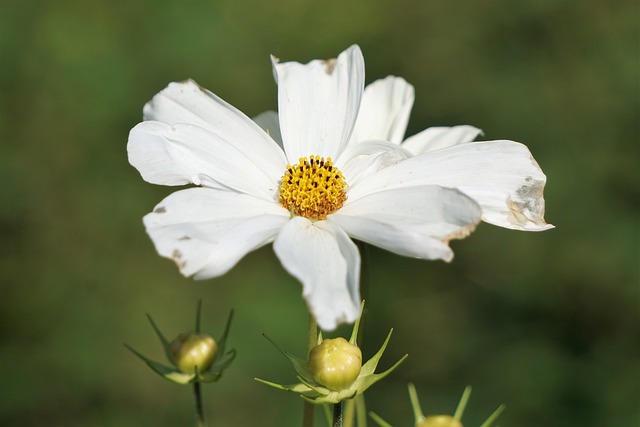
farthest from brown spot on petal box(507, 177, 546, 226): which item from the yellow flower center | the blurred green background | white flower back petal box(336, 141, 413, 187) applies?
the blurred green background

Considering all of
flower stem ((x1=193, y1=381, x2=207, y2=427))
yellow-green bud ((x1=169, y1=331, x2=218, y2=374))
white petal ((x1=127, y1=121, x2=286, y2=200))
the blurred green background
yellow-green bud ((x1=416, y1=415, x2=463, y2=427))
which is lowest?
the blurred green background

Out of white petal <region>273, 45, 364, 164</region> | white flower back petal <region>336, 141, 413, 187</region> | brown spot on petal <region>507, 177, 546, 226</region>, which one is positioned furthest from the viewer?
white petal <region>273, 45, 364, 164</region>

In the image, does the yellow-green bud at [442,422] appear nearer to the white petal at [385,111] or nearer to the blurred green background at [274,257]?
the white petal at [385,111]

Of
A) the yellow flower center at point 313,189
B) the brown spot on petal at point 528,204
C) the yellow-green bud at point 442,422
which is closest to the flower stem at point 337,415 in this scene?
the yellow-green bud at point 442,422

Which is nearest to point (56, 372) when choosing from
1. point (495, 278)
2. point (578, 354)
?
point (495, 278)

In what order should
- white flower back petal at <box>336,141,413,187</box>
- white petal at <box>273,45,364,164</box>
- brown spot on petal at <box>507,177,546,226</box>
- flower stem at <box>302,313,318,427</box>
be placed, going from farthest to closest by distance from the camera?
white petal at <box>273,45,364,164</box> < white flower back petal at <box>336,141,413,187</box> < brown spot on petal at <box>507,177,546,226</box> < flower stem at <box>302,313,318,427</box>

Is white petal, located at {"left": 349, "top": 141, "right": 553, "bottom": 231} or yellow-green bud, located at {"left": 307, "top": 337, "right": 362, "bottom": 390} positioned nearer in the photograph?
yellow-green bud, located at {"left": 307, "top": 337, "right": 362, "bottom": 390}

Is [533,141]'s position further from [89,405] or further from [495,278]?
[89,405]

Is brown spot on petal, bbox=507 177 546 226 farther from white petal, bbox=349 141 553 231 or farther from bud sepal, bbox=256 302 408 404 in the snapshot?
bud sepal, bbox=256 302 408 404
